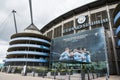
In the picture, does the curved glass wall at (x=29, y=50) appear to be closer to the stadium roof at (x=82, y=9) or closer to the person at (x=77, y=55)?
the stadium roof at (x=82, y=9)

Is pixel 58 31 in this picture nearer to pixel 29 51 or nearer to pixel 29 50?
pixel 29 50

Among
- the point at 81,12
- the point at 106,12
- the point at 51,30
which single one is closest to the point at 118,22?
the point at 106,12

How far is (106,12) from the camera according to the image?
154 feet

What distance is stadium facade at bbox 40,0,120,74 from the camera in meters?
39.8

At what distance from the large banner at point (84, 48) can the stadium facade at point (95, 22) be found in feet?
11.3

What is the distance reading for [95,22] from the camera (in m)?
48.2

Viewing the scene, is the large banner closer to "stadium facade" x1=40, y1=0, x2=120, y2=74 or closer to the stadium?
"stadium facade" x1=40, y1=0, x2=120, y2=74

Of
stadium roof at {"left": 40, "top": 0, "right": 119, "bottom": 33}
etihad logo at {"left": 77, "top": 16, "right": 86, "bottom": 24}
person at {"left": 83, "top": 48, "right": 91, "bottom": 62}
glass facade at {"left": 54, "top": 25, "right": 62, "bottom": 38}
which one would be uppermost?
stadium roof at {"left": 40, "top": 0, "right": 119, "bottom": 33}

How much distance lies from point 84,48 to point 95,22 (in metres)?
12.3

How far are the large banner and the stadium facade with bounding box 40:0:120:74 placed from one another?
11.3 ft

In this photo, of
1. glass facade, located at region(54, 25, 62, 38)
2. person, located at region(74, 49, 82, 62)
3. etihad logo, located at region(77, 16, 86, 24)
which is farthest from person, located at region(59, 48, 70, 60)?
etihad logo, located at region(77, 16, 86, 24)

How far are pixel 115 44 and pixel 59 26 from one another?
2895 centimetres

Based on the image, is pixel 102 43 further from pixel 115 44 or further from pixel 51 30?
pixel 51 30

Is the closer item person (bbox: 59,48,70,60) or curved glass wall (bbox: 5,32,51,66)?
person (bbox: 59,48,70,60)
